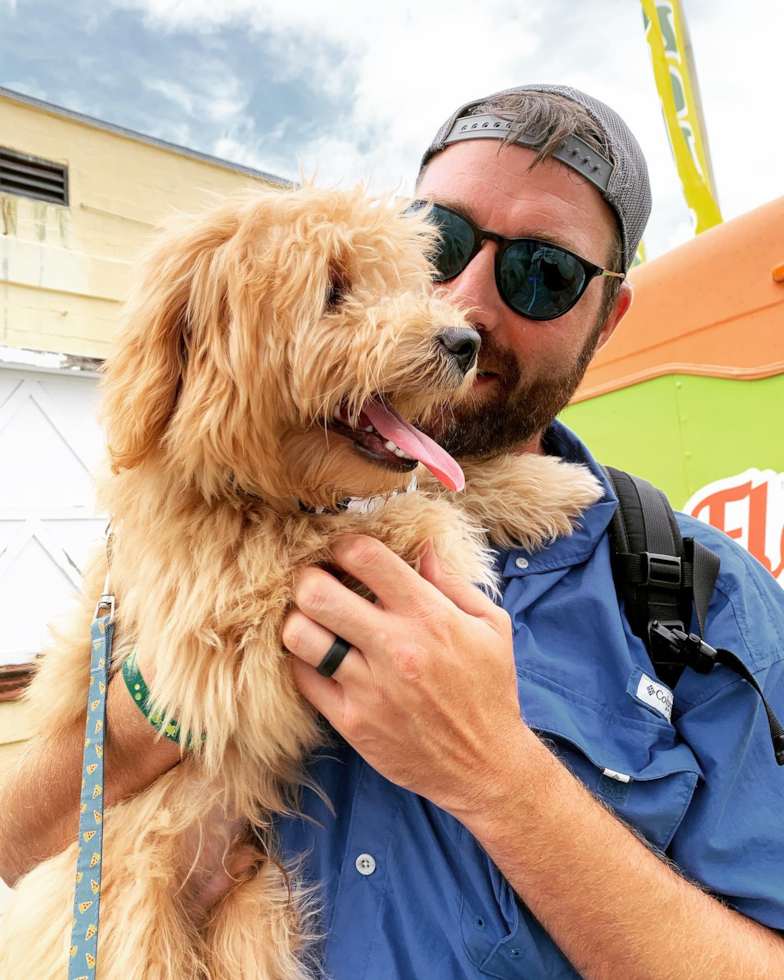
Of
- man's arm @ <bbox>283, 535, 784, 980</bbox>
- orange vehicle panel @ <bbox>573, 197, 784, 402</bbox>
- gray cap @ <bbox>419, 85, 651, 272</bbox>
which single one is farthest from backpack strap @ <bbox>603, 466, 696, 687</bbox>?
orange vehicle panel @ <bbox>573, 197, 784, 402</bbox>

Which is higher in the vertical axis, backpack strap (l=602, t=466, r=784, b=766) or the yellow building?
the yellow building

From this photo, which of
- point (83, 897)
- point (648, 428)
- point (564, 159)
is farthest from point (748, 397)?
point (83, 897)

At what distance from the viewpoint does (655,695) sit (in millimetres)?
1710

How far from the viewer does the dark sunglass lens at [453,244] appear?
2.14m

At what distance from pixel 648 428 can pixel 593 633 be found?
262 centimetres

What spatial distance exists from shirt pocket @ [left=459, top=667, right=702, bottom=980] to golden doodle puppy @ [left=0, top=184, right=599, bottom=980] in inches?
14.9

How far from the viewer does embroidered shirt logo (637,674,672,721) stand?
170 centimetres

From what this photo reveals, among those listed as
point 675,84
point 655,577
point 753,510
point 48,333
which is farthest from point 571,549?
point 675,84

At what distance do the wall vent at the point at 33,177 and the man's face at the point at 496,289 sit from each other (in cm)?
498

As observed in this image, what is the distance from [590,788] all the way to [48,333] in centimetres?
574

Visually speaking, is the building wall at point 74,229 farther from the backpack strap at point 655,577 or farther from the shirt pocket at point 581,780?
the shirt pocket at point 581,780

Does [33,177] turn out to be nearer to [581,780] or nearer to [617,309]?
[617,309]

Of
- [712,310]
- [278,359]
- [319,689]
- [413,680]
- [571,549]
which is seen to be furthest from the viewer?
[712,310]

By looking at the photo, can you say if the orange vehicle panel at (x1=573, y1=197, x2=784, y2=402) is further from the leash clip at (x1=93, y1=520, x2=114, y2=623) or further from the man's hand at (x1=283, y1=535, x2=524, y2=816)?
the leash clip at (x1=93, y1=520, x2=114, y2=623)
